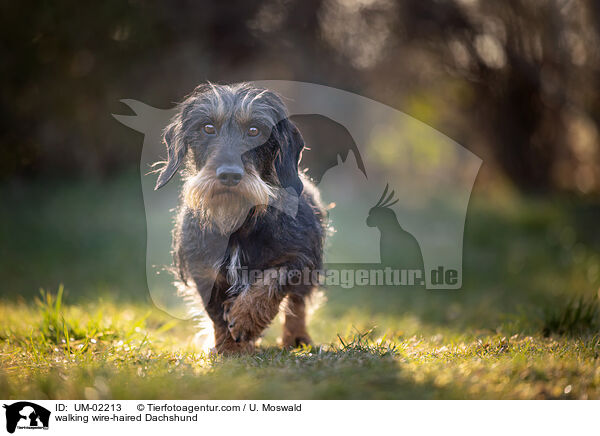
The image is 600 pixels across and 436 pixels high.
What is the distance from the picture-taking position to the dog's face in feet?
9.58

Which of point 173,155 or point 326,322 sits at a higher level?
point 173,155

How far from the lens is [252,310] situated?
10.1 feet

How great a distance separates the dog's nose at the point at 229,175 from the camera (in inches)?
112

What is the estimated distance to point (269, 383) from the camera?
2.38 m

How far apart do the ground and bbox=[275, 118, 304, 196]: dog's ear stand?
1021 mm

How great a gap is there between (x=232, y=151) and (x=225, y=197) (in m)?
0.27

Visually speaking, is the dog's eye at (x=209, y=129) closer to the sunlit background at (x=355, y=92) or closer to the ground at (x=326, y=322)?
the ground at (x=326, y=322)

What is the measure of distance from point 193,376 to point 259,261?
880mm

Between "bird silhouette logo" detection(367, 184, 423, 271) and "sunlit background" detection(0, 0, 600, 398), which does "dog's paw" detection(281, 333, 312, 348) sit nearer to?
"sunlit background" detection(0, 0, 600, 398)

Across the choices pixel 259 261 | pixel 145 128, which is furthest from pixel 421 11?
pixel 259 261
